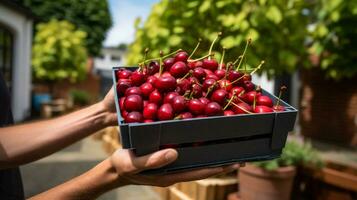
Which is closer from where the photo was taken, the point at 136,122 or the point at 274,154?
the point at 136,122

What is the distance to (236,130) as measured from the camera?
1326 mm

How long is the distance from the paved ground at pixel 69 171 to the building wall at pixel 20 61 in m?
4.17

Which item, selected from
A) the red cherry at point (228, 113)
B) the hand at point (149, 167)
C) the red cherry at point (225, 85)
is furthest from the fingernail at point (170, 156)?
the red cherry at point (225, 85)

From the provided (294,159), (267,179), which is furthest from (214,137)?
(294,159)

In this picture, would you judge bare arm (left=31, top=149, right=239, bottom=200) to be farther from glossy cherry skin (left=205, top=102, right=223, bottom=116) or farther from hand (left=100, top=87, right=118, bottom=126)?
hand (left=100, top=87, right=118, bottom=126)

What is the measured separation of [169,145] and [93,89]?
69.3 ft

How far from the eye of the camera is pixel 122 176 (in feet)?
4.29

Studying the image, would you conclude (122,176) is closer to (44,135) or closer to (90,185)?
(90,185)

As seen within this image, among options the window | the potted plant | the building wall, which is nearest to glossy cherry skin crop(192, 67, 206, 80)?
the potted plant

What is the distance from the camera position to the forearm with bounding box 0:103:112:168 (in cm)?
169

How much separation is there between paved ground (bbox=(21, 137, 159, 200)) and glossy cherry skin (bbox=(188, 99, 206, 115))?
345 cm

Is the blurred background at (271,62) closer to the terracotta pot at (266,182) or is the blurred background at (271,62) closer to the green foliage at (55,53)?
the terracotta pot at (266,182)

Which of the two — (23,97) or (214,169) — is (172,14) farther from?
(23,97)

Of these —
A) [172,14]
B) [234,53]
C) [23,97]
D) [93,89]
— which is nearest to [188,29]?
[172,14]
